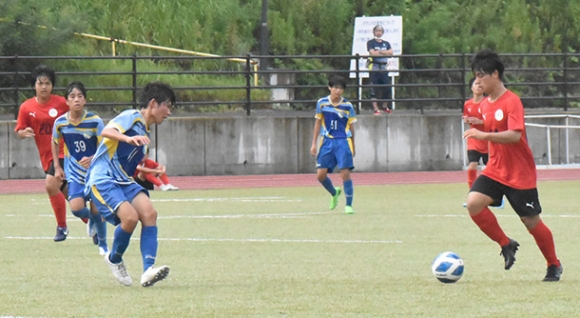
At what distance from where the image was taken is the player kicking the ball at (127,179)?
31.5 ft

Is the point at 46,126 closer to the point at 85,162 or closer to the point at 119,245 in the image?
the point at 85,162

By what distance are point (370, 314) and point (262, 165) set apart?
64.1 feet

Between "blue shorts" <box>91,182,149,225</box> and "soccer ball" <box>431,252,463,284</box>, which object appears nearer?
"soccer ball" <box>431,252,463,284</box>

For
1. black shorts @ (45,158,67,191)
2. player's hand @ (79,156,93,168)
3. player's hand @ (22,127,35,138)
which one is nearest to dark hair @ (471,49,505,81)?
player's hand @ (79,156,93,168)

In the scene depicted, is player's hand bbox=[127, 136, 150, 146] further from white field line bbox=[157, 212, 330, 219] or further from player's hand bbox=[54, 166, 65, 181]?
white field line bbox=[157, 212, 330, 219]

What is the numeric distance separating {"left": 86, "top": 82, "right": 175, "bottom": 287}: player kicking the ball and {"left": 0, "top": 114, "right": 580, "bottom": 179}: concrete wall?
54.1ft

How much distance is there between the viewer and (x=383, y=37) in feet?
97.0

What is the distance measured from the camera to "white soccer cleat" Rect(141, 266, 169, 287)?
30.3 ft

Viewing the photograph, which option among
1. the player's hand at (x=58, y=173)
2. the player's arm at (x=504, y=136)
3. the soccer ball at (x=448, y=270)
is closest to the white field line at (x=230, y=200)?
the player's hand at (x=58, y=173)

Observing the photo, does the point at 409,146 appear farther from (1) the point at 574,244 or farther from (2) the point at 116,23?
(1) the point at 574,244

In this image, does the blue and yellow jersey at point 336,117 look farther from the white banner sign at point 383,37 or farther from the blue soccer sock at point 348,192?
the white banner sign at point 383,37

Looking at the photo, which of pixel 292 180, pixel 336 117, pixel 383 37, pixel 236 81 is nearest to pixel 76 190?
pixel 336 117

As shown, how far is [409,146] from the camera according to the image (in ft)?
92.5

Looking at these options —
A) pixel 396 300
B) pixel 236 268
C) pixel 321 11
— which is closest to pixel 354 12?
pixel 321 11
